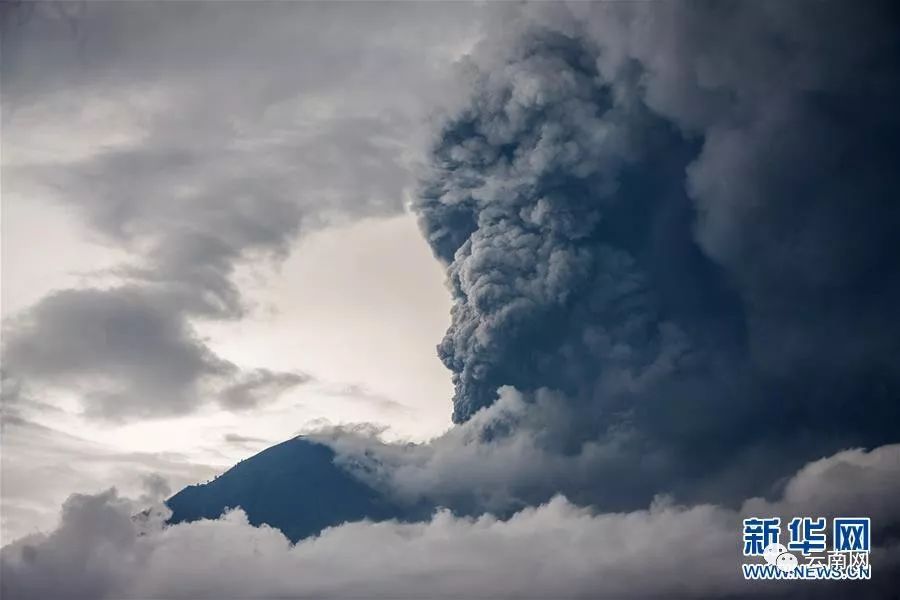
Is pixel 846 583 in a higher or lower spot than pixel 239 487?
lower

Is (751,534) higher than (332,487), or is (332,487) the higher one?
(332,487)

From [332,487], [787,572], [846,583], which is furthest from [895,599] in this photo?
[332,487]

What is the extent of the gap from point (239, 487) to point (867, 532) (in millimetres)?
96932

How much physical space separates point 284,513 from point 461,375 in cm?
5604

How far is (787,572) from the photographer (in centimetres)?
7381

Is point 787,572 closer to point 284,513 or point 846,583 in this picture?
point 846,583

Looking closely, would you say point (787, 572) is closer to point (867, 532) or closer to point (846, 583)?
point (867, 532)

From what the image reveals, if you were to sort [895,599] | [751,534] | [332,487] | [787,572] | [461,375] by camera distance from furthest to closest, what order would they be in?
[332,487], [895,599], [461,375], [787,572], [751,534]

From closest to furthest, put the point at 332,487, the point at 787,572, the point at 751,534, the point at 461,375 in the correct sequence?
1. the point at 751,534
2. the point at 787,572
3. the point at 461,375
4. the point at 332,487

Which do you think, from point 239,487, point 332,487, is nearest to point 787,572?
point 332,487

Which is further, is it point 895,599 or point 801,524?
point 895,599

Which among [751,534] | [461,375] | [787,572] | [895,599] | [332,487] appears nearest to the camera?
[751,534]

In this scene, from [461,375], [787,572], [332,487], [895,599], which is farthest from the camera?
[332,487]

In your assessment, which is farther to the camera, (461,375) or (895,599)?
(895,599)
